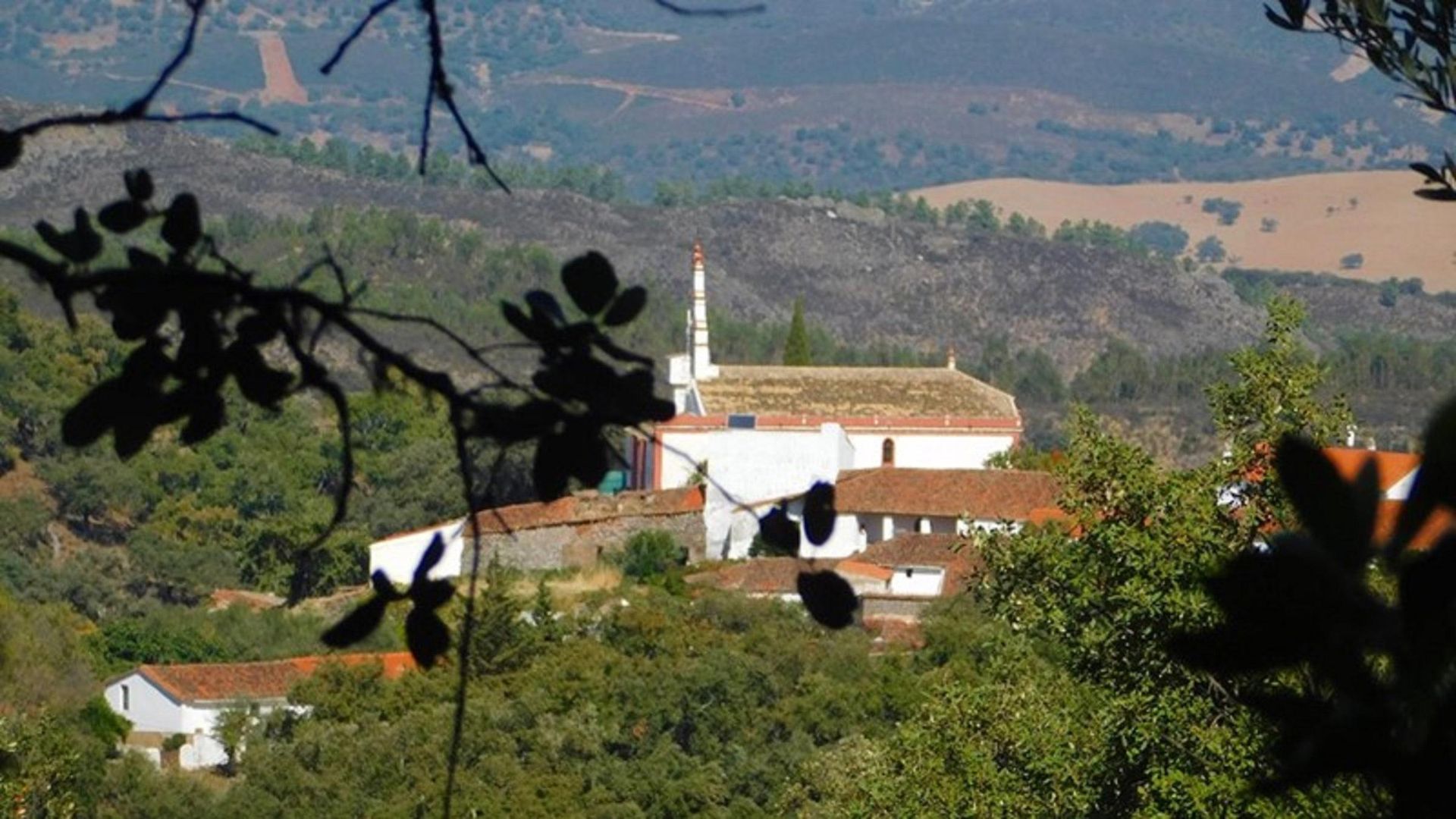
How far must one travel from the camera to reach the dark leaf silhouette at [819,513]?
114 inches

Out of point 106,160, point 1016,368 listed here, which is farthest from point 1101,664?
point 106,160

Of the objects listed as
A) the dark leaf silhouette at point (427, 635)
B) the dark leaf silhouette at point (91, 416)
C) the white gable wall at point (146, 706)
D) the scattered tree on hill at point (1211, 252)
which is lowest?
the scattered tree on hill at point (1211, 252)

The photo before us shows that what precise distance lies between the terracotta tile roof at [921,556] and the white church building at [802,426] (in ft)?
4.46

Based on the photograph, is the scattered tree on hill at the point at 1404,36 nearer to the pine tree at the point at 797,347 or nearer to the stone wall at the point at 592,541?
the stone wall at the point at 592,541

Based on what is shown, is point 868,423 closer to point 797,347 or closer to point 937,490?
point 937,490

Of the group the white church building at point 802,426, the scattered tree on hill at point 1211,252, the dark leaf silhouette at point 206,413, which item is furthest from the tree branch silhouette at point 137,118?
the scattered tree on hill at point 1211,252

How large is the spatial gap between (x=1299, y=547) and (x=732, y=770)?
29002 mm

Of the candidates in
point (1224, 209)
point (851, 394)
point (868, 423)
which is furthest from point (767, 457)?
point (1224, 209)

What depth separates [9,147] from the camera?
280cm

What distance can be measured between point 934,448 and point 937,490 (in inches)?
131

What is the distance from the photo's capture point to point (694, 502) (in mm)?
44812

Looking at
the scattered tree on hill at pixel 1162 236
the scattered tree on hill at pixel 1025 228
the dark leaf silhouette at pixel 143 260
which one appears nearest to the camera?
the dark leaf silhouette at pixel 143 260

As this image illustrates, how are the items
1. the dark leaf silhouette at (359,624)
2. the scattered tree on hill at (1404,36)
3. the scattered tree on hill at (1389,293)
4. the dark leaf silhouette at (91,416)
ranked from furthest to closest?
1. the scattered tree on hill at (1389,293)
2. the scattered tree on hill at (1404,36)
3. the dark leaf silhouette at (359,624)
4. the dark leaf silhouette at (91,416)

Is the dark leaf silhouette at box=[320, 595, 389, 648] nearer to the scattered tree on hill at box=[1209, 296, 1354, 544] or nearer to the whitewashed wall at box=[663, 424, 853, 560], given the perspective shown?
the scattered tree on hill at box=[1209, 296, 1354, 544]
